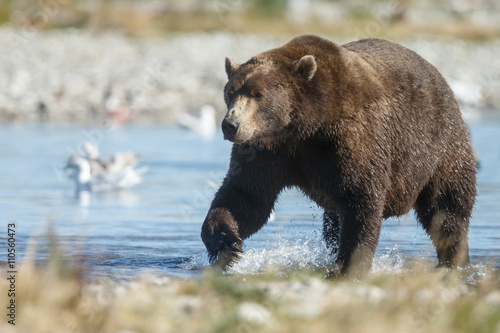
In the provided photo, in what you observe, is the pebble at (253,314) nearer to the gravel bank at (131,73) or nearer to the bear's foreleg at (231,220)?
the bear's foreleg at (231,220)

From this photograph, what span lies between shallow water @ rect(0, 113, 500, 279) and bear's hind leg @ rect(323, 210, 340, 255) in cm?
11

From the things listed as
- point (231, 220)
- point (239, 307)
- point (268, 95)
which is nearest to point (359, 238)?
point (231, 220)

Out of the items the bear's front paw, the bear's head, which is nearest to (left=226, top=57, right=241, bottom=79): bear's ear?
the bear's head

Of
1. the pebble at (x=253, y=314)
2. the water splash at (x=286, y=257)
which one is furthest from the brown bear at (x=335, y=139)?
the pebble at (x=253, y=314)

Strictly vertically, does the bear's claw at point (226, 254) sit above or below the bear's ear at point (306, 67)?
below

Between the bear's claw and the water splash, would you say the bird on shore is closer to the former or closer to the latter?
the water splash

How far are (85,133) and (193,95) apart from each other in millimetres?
4260

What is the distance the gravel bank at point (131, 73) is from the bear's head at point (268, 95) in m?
10.4

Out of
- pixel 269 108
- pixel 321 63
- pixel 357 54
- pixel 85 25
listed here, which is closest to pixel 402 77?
pixel 357 54

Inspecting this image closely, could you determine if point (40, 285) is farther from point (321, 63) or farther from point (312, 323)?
point (321, 63)

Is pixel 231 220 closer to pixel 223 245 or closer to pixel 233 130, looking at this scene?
pixel 223 245

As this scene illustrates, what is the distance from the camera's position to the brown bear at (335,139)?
5176 millimetres

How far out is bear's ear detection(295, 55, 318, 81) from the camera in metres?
5.13

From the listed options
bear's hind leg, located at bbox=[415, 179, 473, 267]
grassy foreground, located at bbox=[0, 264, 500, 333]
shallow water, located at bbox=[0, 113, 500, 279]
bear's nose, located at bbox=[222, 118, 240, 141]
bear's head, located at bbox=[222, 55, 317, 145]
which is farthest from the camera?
shallow water, located at bbox=[0, 113, 500, 279]
